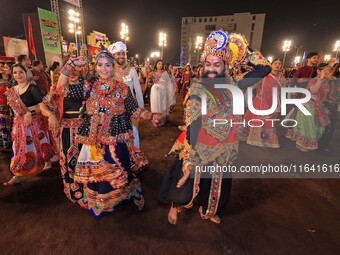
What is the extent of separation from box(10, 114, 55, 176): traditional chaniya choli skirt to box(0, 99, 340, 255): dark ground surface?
1.07ft

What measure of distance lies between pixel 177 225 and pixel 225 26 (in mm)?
70512

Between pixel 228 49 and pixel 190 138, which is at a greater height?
pixel 228 49

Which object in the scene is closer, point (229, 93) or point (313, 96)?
point (229, 93)

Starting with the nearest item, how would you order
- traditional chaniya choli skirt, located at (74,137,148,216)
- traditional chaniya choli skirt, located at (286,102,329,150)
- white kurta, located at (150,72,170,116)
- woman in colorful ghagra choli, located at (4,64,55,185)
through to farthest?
traditional chaniya choli skirt, located at (74,137,148,216) → woman in colorful ghagra choli, located at (4,64,55,185) → traditional chaniya choli skirt, located at (286,102,329,150) → white kurta, located at (150,72,170,116)

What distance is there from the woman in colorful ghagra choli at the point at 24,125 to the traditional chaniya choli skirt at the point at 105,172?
150cm

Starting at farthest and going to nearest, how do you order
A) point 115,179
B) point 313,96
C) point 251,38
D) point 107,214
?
1. point 251,38
2. point 313,96
3. point 107,214
4. point 115,179

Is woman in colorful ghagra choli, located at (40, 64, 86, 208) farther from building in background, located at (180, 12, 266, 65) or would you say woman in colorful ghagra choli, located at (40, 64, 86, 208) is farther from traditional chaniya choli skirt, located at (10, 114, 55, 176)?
building in background, located at (180, 12, 266, 65)

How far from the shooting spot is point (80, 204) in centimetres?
282

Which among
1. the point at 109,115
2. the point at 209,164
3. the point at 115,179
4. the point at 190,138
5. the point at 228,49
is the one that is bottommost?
the point at 115,179

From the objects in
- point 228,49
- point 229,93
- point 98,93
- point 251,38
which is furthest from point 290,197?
point 251,38

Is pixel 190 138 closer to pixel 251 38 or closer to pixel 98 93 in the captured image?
pixel 98 93

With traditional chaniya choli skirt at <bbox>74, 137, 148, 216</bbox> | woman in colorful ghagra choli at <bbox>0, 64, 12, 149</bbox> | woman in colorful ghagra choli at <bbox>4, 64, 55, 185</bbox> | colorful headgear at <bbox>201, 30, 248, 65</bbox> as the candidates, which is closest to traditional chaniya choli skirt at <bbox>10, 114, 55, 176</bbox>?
woman in colorful ghagra choli at <bbox>4, 64, 55, 185</bbox>

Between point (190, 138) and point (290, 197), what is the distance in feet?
7.43

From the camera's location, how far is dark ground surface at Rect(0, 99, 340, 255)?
89.2 inches
